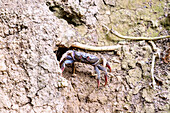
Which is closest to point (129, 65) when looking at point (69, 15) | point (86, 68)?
point (86, 68)

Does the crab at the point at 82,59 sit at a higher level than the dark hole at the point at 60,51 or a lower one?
lower

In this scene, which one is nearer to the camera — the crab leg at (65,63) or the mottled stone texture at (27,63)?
the mottled stone texture at (27,63)

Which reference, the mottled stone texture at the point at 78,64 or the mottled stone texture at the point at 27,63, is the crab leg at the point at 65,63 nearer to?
the mottled stone texture at the point at 78,64

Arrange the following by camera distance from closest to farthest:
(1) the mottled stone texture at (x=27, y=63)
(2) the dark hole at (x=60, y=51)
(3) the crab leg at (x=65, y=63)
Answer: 1. (1) the mottled stone texture at (x=27, y=63)
2. (3) the crab leg at (x=65, y=63)
3. (2) the dark hole at (x=60, y=51)

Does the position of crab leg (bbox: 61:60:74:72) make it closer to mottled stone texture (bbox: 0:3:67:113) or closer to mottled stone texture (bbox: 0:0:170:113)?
mottled stone texture (bbox: 0:0:170:113)

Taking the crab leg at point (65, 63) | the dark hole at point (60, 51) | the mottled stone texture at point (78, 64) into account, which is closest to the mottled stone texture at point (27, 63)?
the mottled stone texture at point (78, 64)

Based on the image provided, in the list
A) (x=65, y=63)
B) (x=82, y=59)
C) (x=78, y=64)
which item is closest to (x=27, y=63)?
(x=65, y=63)

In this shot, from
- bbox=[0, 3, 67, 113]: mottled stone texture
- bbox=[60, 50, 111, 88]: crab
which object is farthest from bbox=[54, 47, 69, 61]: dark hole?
bbox=[0, 3, 67, 113]: mottled stone texture

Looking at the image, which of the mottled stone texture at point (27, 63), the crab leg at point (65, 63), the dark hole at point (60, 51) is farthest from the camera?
the dark hole at point (60, 51)

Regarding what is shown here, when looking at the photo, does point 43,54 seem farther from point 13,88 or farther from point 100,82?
point 100,82
